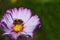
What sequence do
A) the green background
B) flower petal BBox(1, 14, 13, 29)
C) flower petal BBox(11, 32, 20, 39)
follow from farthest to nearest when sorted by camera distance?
1. the green background
2. flower petal BBox(1, 14, 13, 29)
3. flower petal BBox(11, 32, 20, 39)

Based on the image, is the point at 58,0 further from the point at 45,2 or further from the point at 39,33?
the point at 39,33

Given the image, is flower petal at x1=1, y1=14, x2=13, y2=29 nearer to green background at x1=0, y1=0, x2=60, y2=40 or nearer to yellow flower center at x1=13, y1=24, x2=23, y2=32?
yellow flower center at x1=13, y1=24, x2=23, y2=32

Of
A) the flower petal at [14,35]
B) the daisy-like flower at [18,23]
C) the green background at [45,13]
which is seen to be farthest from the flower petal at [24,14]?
the green background at [45,13]

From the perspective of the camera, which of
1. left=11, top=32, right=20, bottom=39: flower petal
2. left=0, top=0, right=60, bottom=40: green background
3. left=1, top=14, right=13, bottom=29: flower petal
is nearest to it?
left=11, top=32, right=20, bottom=39: flower petal

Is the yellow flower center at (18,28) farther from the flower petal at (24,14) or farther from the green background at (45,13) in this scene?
the green background at (45,13)

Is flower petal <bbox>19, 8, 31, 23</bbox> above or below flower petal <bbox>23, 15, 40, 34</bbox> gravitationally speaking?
above

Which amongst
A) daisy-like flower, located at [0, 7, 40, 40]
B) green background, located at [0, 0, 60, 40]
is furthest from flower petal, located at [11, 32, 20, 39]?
green background, located at [0, 0, 60, 40]
